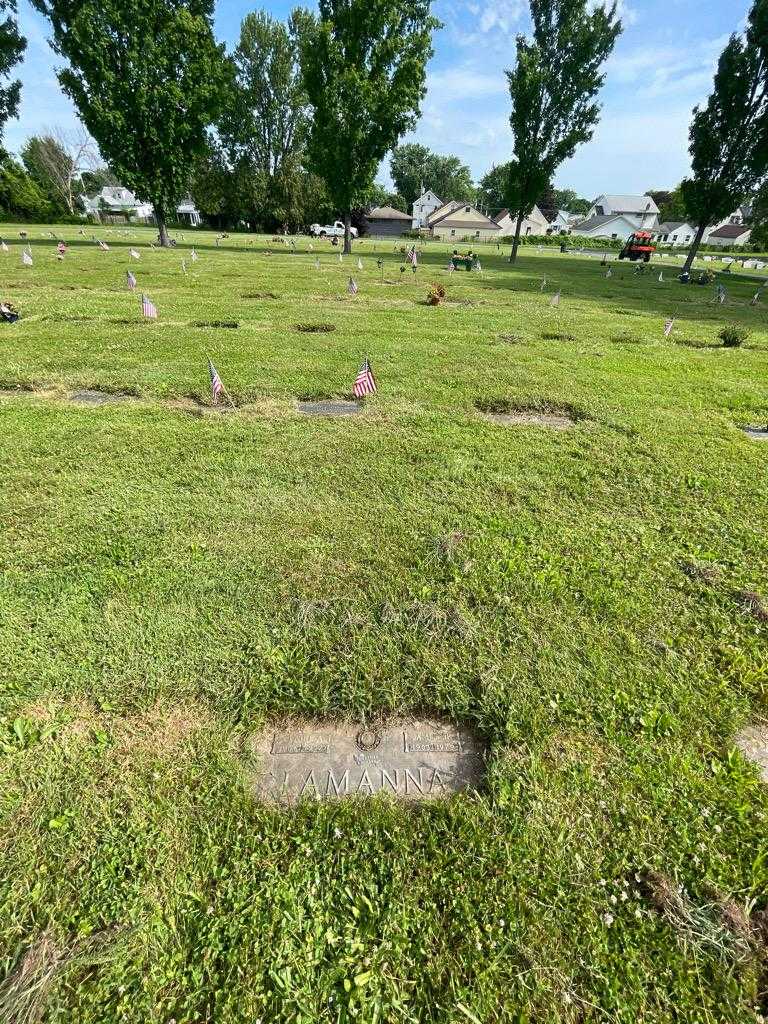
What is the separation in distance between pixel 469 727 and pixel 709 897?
100 centimetres

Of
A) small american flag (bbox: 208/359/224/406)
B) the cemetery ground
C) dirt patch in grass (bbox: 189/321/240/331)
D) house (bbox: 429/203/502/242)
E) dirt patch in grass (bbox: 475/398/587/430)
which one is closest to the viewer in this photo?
the cemetery ground

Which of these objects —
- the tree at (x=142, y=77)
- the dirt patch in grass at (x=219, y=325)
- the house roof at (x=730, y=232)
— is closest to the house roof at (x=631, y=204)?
the house roof at (x=730, y=232)

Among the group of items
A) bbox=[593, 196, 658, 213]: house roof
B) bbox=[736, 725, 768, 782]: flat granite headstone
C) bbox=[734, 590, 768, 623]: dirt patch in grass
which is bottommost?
bbox=[736, 725, 768, 782]: flat granite headstone

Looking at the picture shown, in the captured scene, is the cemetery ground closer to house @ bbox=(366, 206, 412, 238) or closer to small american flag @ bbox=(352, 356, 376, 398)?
small american flag @ bbox=(352, 356, 376, 398)

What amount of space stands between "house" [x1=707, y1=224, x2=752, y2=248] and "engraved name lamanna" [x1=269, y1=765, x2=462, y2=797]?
108067mm

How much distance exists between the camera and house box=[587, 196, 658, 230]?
8912cm

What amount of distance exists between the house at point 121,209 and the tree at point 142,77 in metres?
30.1

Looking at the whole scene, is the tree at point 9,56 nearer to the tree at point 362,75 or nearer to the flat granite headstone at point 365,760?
the tree at point 362,75

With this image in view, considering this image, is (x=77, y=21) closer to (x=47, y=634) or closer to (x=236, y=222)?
(x=47, y=634)

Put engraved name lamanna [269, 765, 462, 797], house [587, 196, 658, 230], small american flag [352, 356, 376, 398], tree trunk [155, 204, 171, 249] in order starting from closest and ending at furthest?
engraved name lamanna [269, 765, 462, 797]
small american flag [352, 356, 376, 398]
tree trunk [155, 204, 171, 249]
house [587, 196, 658, 230]

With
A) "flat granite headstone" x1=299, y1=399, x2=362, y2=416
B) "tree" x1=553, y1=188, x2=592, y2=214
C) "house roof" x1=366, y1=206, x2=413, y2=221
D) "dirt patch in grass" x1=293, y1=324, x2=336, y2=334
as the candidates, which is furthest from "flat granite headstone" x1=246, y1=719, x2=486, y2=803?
"tree" x1=553, y1=188, x2=592, y2=214

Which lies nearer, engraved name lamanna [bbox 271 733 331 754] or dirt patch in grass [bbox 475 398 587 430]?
engraved name lamanna [bbox 271 733 331 754]

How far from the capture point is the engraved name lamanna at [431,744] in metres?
2.15

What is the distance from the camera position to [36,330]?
8492mm
